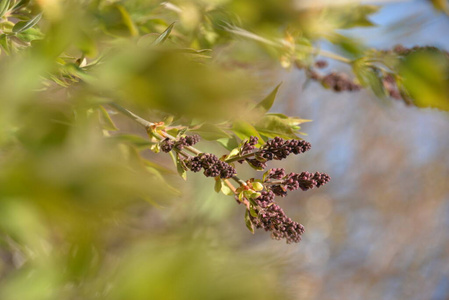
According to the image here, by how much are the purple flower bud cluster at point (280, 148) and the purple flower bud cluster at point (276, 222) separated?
0.03 meters

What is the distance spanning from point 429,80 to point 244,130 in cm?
17

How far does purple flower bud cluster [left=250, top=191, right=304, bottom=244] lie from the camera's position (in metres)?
0.35

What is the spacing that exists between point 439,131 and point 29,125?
4.74 meters

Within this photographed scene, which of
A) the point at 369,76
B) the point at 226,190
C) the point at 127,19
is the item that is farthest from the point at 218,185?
the point at 369,76

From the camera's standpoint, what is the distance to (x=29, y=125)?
121mm

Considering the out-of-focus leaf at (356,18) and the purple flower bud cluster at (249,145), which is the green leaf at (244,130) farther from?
the out-of-focus leaf at (356,18)

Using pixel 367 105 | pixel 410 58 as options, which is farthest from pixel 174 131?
pixel 367 105

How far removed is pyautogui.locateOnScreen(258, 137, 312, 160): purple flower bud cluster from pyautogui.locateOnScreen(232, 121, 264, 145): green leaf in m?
0.04

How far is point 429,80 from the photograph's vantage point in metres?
0.43

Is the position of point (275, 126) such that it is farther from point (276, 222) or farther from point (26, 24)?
point (26, 24)

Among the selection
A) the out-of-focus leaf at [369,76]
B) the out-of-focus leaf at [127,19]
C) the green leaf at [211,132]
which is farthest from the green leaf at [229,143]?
the out-of-focus leaf at [369,76]

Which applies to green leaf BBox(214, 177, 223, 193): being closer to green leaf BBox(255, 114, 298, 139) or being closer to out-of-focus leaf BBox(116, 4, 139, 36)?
green leaf BBox(255, 114, 298, 139)

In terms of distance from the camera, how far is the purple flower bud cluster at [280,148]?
353mm

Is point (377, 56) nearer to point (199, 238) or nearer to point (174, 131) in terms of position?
point (174, 131)
